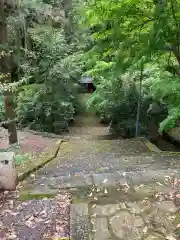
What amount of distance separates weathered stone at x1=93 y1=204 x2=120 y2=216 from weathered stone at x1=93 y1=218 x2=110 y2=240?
0.37 feet

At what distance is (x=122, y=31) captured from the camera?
16.7 feet

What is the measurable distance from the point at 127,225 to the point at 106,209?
14.0 inches

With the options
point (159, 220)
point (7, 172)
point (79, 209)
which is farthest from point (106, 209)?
point (7, 172)

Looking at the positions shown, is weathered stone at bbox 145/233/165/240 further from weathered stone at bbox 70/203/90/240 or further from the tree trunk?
the tree trunk

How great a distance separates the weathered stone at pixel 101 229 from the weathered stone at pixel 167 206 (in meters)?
0.63

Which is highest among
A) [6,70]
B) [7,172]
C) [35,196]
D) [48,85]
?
[6,70]

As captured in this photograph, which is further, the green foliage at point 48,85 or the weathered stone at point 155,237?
the green foliage at point 48,85

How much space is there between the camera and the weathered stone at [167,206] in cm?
292

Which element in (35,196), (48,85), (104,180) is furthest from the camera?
(48,85)

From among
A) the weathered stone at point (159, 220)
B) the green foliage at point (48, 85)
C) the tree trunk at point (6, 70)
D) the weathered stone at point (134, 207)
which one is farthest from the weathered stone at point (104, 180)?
the green foliage at point (48, 85)

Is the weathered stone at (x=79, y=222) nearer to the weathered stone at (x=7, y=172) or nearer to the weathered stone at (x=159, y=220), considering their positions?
the weathered stone at (x=159, y=220)

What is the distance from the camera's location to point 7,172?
3615 millimetres

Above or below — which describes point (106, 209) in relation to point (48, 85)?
below

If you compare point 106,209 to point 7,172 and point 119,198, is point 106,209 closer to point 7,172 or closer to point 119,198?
point 119,198
